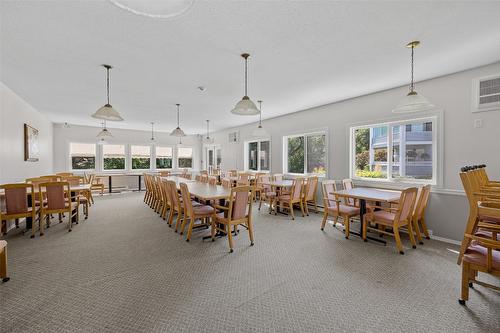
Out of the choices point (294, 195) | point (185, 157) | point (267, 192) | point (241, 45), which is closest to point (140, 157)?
point (185, 157)

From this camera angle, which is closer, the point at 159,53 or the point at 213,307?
the point at 213,307

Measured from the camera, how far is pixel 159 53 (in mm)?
2943

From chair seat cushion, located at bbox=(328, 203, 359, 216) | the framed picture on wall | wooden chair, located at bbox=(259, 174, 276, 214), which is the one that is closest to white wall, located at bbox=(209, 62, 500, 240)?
chair seat cushion, located at bbox=(328, 203, 359, 216)

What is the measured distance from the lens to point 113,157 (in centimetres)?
973

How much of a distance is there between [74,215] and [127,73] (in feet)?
11.4

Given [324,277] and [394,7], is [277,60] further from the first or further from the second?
[324,277]

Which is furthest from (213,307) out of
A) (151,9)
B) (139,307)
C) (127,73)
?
(127,73)

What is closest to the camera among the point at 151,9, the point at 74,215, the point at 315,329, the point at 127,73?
the point at 151,9

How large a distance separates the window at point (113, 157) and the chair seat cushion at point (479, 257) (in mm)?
11090

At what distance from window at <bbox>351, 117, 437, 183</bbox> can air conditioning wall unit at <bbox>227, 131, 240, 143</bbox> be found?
487 centimetres

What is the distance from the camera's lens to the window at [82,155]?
8.93 metres

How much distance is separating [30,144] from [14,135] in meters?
1.01

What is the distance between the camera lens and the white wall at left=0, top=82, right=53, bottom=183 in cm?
402

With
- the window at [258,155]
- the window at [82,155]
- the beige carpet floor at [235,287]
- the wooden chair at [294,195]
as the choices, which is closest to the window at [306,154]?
the window at [258,155]
